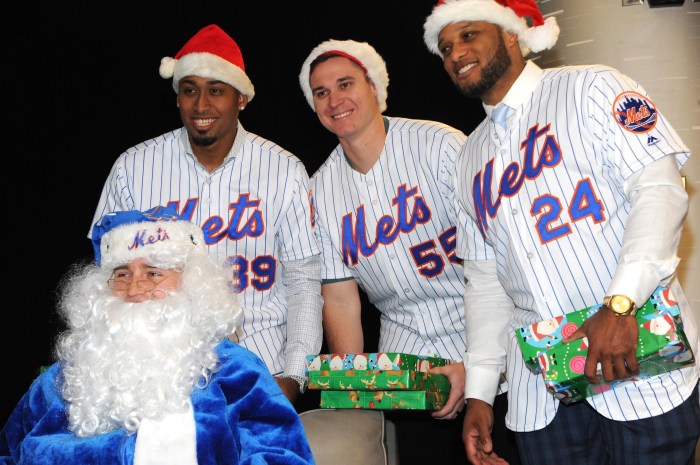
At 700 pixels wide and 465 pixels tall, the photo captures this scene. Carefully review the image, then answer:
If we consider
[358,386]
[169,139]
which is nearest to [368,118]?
[169,139]

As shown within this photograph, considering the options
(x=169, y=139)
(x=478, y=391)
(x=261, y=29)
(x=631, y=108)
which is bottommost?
(x=478, y=391)

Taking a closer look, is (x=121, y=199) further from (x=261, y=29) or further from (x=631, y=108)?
(x=631, y=108)

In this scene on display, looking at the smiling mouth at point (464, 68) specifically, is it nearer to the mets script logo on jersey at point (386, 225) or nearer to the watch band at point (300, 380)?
the mets script logo on jersey at point (386, 225)

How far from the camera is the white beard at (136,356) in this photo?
2.09 meters

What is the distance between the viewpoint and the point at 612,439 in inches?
81.8

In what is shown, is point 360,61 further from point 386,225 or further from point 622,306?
point 622,306

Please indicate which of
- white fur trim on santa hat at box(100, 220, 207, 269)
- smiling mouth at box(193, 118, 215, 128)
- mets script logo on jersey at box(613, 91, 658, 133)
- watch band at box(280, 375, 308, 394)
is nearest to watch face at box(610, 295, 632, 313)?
mets script logo on jersey at box(613, 91, 658, 133)

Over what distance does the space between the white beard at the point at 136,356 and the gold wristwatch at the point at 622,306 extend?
3.10 feet

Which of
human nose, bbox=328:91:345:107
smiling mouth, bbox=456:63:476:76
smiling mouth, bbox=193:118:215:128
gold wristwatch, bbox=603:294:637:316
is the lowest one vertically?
gold wristwatch, bbox=603:294:637:316

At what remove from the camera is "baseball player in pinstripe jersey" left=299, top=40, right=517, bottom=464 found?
116 inches

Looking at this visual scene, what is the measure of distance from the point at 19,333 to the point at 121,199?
0.98 meters

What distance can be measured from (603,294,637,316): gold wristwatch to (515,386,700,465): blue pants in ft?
0.95

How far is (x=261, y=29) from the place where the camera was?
3.81 metres

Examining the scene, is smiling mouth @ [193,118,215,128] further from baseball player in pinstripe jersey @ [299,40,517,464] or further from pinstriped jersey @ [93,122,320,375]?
baseball player in pinstripe jersey @ [299,40,517,464]
